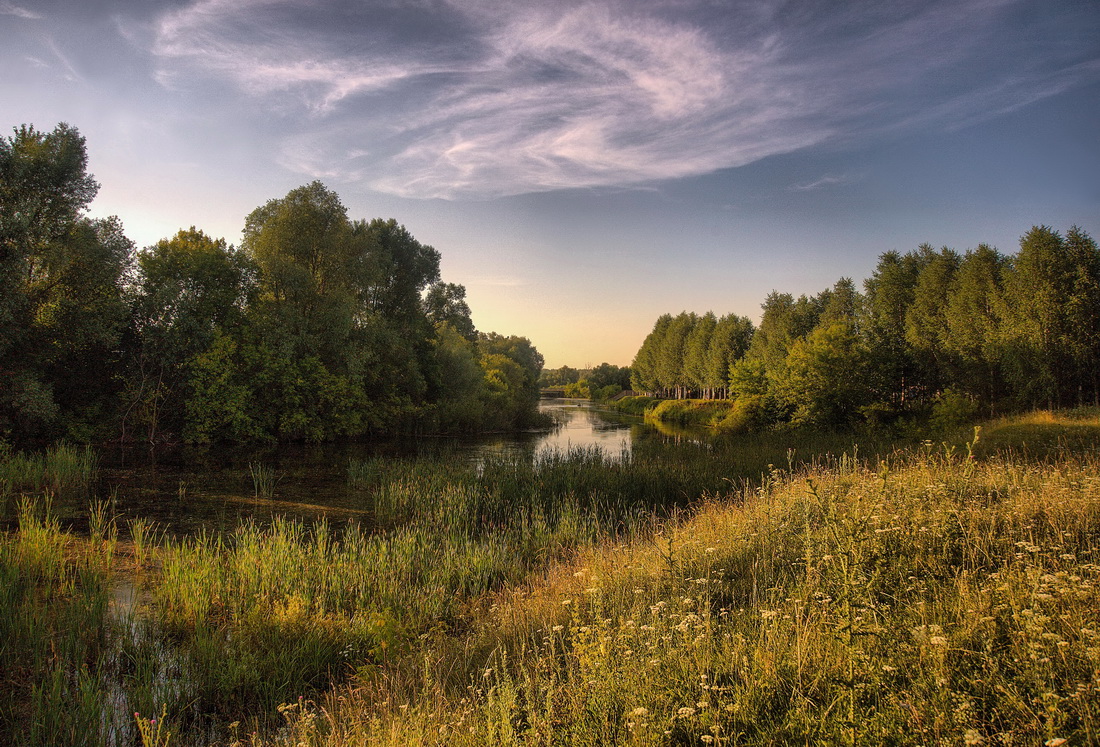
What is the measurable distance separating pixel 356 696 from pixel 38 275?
76.4 ft

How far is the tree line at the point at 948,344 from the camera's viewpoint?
23219 millimetres

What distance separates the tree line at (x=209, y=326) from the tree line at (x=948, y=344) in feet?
70.1

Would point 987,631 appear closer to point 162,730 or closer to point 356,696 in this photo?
point 356,696

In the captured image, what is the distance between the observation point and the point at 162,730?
13.1ft

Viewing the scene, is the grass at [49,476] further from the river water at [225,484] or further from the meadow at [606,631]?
the meadow at [606,631]

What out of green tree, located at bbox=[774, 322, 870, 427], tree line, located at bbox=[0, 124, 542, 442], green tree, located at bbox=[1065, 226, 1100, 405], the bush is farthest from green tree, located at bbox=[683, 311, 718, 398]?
green tree, located at bbox=[1065, 226, 1100, 405]

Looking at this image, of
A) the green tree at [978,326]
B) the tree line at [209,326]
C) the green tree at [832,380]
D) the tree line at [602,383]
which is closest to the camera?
the tree line at [209,326]

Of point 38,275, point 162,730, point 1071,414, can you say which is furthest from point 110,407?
point 1071,414

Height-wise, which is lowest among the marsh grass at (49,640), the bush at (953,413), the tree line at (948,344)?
the marsh grass at (49,640)

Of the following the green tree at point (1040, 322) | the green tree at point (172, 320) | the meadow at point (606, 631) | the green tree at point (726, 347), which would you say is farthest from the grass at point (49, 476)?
the green tree at point (726, 347)

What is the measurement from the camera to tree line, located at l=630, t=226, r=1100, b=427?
23.2 metres

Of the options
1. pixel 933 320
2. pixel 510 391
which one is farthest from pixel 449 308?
pixel 933 320

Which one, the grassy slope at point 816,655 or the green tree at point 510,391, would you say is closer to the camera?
the grassy slope at point 816,655

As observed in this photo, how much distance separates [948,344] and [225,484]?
3490 cm
